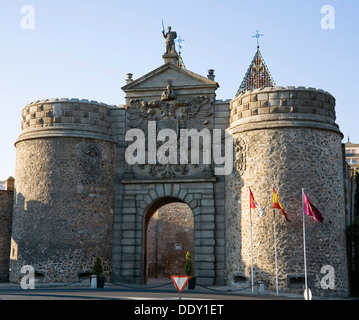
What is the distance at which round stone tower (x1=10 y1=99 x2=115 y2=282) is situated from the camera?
26078 millimetres

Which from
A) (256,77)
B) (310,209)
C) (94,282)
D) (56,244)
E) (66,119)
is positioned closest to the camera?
(310,209)

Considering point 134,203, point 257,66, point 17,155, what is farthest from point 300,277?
point 257,66

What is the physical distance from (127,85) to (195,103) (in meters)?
3.54

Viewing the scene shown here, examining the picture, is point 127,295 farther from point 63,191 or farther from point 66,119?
point 66,119

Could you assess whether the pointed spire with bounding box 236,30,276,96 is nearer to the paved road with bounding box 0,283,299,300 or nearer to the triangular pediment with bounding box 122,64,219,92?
the triangular pediment with bounding box 122,64,219,92

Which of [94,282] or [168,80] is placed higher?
[168,80]

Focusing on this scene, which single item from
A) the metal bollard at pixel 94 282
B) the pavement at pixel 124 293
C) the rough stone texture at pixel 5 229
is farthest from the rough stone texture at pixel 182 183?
the rough stone texture at pixel 5 229

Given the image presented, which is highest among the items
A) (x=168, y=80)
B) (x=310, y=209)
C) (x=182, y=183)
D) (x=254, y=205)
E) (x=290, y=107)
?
(x=168, y=80)

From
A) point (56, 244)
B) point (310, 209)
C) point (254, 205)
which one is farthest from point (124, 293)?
point (310, 209)

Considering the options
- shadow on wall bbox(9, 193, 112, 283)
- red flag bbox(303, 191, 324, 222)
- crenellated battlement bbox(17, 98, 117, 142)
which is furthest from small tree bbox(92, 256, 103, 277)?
red flag bbox(303, 191, 324, 222)

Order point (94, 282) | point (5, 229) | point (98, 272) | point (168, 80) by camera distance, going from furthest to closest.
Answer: point (5, 229) → point (168, 80) → point (98, 272) → point (94, 282)

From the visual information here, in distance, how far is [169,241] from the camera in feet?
125

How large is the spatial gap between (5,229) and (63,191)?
4920 mm

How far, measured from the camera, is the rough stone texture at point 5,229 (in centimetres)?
2888
